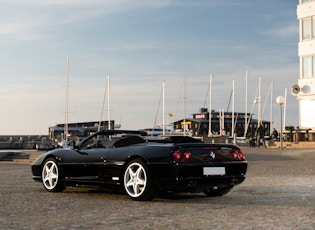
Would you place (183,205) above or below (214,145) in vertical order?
below

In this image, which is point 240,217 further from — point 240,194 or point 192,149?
point 240,194

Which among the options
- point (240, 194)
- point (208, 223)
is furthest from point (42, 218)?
point (240, 194)

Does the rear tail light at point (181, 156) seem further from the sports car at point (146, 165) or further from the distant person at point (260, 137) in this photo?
the distant person at point (260, 137)

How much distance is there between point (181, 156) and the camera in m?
9.55

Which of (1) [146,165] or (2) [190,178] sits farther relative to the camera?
(1) [146,165]

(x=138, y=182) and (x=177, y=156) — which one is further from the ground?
(x=177, y=156)

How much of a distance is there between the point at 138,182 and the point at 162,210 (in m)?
1.41

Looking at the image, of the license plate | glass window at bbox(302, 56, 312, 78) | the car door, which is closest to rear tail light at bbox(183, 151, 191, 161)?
the license plate

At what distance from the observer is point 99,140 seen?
11.2 metres

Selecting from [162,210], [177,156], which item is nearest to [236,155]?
[177,156]

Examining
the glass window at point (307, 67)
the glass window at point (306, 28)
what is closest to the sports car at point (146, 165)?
the glass window at point (307, 67)

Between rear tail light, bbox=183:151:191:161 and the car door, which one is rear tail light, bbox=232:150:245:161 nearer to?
rear tail light, bbox=183:151:191:161

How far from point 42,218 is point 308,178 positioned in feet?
29.1

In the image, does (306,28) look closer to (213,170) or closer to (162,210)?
(213,170)
